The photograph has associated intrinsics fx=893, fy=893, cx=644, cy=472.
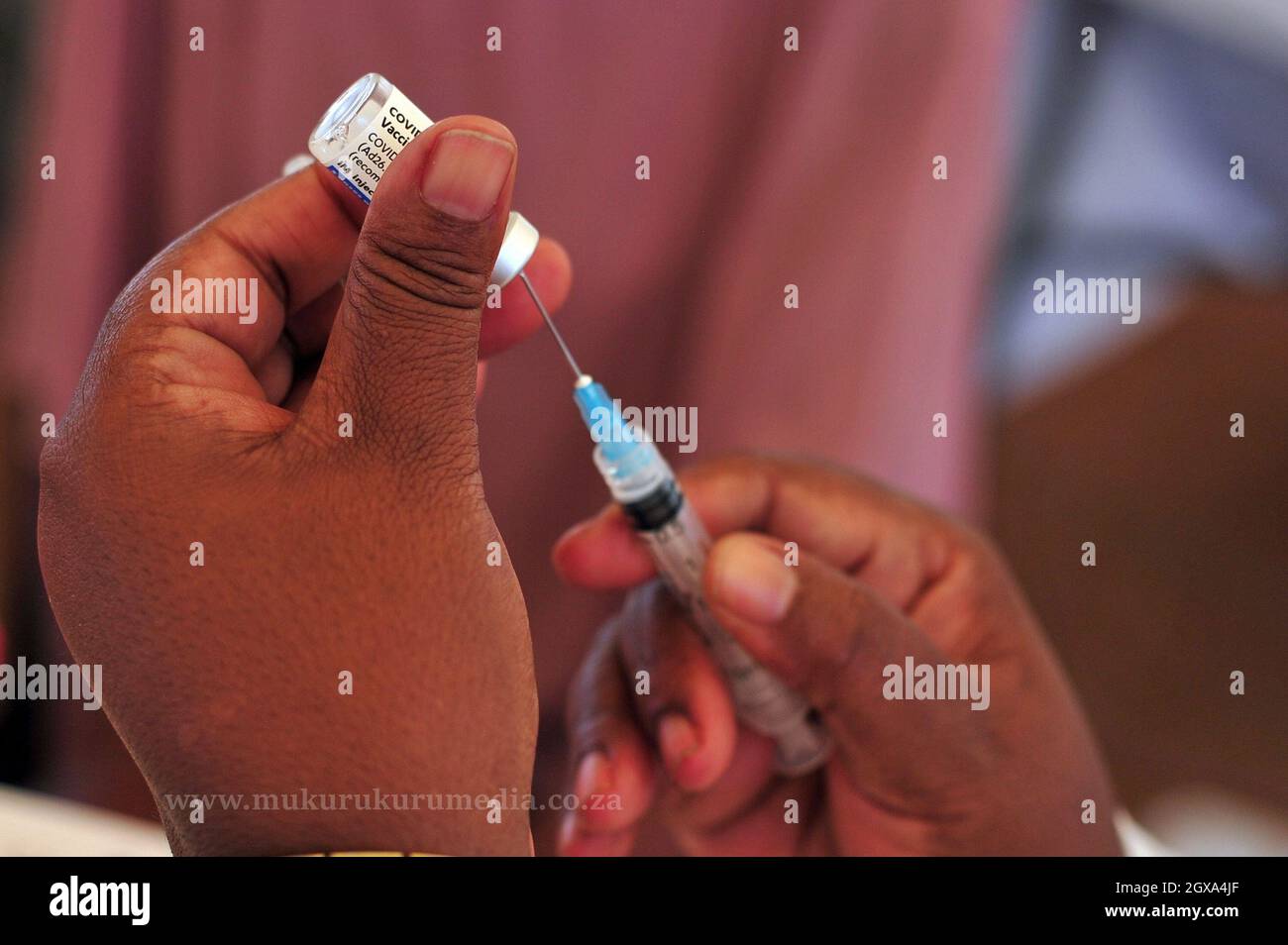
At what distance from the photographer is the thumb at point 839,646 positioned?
0.45 m

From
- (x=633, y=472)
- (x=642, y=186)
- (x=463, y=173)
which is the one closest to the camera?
(x=463, y=173)

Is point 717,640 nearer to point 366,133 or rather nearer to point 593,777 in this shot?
point 593,777

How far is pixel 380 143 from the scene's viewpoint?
346mm

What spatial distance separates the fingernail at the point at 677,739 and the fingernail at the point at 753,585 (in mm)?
98

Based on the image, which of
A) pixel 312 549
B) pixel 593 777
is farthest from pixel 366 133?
pixel 593 777

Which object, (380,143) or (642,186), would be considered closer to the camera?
(380,143)

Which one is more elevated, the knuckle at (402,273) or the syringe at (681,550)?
the knuckle at (402,273)

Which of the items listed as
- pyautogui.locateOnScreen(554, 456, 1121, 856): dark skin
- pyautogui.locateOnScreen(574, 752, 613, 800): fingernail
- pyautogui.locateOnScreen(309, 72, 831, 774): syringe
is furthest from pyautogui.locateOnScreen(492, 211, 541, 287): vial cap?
pyautogui.locateOnScreen(574, 752, 613, 800): fingernail

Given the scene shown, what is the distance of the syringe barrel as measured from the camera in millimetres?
457

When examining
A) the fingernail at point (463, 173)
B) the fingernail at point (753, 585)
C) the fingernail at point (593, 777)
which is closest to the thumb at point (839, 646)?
the fingernail at point (753, 585)

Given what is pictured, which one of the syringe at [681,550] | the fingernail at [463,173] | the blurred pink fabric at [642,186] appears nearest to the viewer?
the fingernail at [463,173]

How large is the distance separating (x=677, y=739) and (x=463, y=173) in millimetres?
335

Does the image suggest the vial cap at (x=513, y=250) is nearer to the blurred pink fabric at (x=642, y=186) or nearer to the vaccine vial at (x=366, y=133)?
the vaccine vial at (x=366, y=133)

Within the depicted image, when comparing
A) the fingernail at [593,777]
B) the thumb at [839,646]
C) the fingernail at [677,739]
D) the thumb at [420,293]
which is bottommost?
the fingernail at [593,777]
